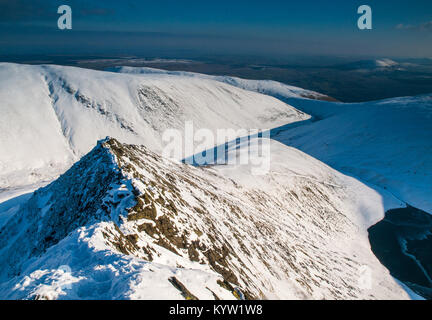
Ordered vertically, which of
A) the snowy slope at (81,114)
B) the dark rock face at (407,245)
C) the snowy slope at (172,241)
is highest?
the snowy slope at (81,114)

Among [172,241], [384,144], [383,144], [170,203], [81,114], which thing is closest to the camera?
[172,241]

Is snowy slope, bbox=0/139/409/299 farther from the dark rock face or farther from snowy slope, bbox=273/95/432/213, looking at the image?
snowy slope, bbox=273/95/432/213

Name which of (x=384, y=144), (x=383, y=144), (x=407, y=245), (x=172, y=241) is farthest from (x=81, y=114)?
(x=384, y=144)

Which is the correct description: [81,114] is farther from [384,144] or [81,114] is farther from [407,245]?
[384,144]

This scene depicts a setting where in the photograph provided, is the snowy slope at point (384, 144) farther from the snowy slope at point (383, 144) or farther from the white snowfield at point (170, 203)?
the white snowfield at point (170, 203)

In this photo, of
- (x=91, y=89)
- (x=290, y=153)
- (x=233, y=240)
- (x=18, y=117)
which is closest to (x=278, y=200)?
(x=233, y=240)

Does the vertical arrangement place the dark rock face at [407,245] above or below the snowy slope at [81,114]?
below

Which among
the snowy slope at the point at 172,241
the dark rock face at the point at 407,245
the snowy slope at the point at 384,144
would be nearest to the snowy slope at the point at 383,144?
the snowy slope at the point at 384,144
